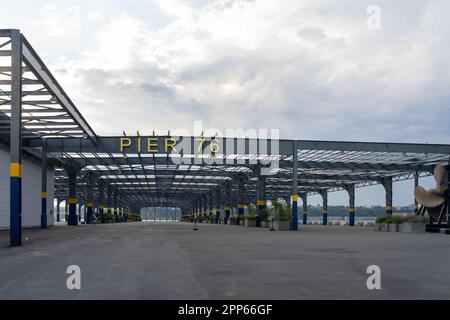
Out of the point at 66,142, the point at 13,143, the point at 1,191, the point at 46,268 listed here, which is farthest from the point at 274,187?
the point at 46,268

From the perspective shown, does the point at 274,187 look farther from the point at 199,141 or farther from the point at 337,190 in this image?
the point at 199,141

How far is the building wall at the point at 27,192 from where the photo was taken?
3712 cm

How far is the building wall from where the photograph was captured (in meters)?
37.1

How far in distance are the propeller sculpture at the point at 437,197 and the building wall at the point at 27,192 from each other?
34.2m

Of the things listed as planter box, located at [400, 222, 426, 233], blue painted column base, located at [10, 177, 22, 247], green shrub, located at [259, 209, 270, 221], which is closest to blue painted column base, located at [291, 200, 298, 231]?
planter box, located at [400, 222, 426, 233]

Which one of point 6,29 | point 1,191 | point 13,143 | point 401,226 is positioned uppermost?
point 6,29

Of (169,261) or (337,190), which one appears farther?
(337,190)

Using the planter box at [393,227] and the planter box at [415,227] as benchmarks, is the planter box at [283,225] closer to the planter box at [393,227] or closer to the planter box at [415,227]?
the planter box at [393,227]

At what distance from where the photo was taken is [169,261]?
14.1 meters

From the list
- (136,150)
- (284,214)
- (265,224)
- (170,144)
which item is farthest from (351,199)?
(136,150)

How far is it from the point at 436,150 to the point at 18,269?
136 feet

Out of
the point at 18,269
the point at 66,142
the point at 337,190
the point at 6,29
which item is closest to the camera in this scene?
the point at 18,269

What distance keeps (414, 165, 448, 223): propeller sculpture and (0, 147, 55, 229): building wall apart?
34.2 m
